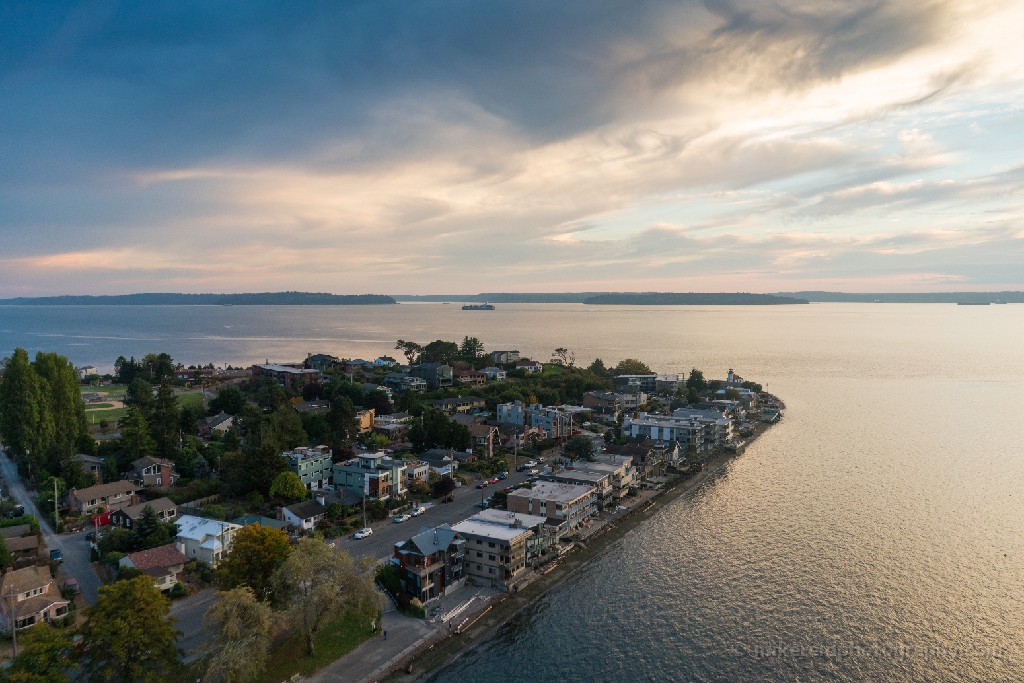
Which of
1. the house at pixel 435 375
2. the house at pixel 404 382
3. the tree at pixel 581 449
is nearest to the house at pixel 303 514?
the tree at pixel 581 449

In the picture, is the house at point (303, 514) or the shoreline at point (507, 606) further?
the house at point (303, 514)

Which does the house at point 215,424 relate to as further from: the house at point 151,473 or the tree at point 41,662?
the tree at point 41,662

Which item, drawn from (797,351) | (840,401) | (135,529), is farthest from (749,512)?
(797,351)

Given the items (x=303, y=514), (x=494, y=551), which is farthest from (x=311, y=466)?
(x=494, y=551)

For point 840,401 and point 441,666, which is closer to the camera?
point 441,666

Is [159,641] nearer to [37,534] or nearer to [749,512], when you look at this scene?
[37,534]

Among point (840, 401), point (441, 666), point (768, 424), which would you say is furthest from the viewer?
point (840, 401)

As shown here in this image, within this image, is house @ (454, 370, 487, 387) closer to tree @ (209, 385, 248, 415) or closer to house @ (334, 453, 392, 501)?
tree @ (209, 385, 248, 415)
